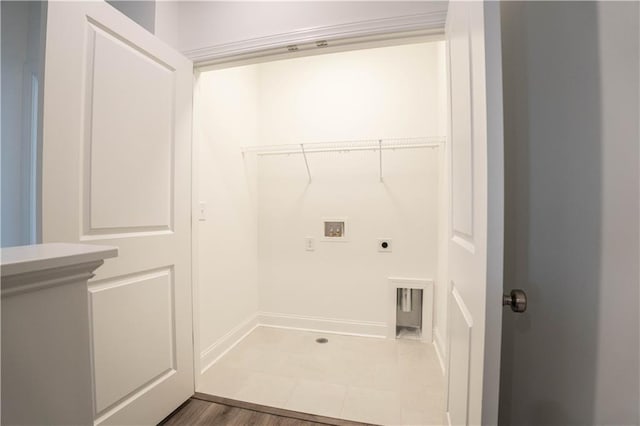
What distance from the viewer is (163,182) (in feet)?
4.73

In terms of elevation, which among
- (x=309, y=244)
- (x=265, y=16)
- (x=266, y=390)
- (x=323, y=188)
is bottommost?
(x=266, y=390)

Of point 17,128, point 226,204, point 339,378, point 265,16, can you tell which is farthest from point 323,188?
point 17,128

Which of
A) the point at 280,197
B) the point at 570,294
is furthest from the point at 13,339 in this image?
Result: the point at 280,197

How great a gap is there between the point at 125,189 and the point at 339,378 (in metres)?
1.68

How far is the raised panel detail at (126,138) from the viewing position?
3.71ft

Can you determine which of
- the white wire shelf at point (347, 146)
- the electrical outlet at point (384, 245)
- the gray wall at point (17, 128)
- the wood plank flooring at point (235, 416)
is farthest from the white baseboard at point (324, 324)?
the gray wall at point (17, 128)

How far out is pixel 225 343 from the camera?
2.19 m

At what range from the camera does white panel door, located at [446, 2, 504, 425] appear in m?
0.65

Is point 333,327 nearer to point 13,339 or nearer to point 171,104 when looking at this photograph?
point 171,104

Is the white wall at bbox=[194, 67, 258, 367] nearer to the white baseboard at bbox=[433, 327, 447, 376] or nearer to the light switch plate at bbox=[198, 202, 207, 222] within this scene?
the light switch plate at bbox=[198, 202, 207, 222]

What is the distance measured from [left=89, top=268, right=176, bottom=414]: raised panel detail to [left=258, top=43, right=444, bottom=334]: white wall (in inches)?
50.4

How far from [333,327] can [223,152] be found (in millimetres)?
1814

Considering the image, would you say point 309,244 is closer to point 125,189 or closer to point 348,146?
point 348,146

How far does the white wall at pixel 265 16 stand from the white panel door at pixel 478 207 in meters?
0.45
